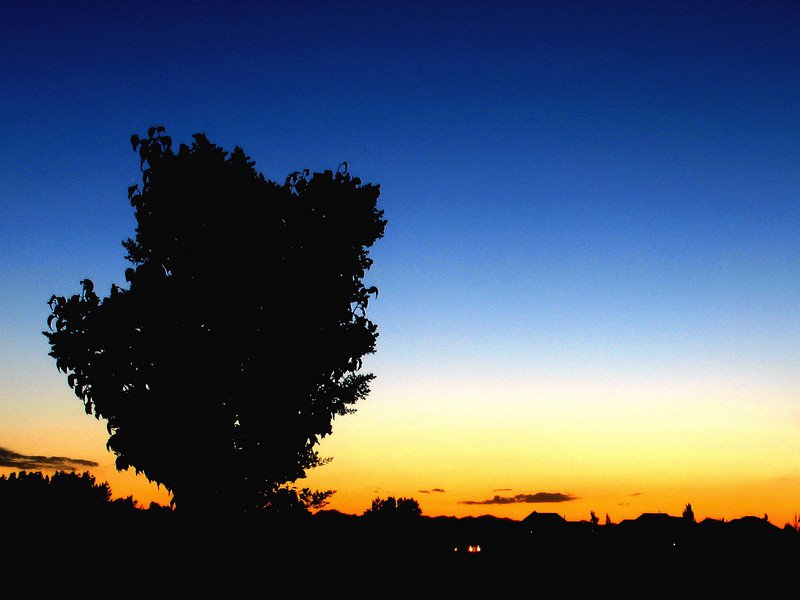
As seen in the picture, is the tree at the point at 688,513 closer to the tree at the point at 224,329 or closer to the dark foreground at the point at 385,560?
the dark foreground at the point at 385,560

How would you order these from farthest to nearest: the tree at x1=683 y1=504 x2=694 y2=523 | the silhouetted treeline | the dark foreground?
1. the tree at x1=683 y1=504 x2=694 y2=523
2. the silhouetted treeline
3. the dark foreground

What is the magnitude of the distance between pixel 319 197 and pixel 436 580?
14973 millimetres

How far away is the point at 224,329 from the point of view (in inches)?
942

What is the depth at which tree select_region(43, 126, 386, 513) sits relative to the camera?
22703mm

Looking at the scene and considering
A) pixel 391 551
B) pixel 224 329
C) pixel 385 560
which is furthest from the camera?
pixel 224 329

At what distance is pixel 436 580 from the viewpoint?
17.6 meters

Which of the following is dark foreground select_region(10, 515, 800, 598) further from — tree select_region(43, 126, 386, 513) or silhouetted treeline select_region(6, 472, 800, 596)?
tree select_region(43, 126, 386, 513)

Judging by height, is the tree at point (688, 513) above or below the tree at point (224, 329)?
below

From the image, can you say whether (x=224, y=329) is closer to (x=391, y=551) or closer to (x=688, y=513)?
(x=391, y=551)

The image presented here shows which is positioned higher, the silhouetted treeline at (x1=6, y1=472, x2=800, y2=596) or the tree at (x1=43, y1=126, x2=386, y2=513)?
the tree at (x1=43, y1=126, x2=386, y2=513)

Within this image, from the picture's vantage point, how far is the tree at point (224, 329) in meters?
22.7

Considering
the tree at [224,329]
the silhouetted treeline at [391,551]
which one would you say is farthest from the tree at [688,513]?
the tree at [224,329]

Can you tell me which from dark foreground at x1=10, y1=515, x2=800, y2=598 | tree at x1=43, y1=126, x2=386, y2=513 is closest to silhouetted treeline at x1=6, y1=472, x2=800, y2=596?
dark foreground at x1=10, y1=515, x2=800, y2=598

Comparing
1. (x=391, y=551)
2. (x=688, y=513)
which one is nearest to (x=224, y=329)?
(x=391, y=551)
